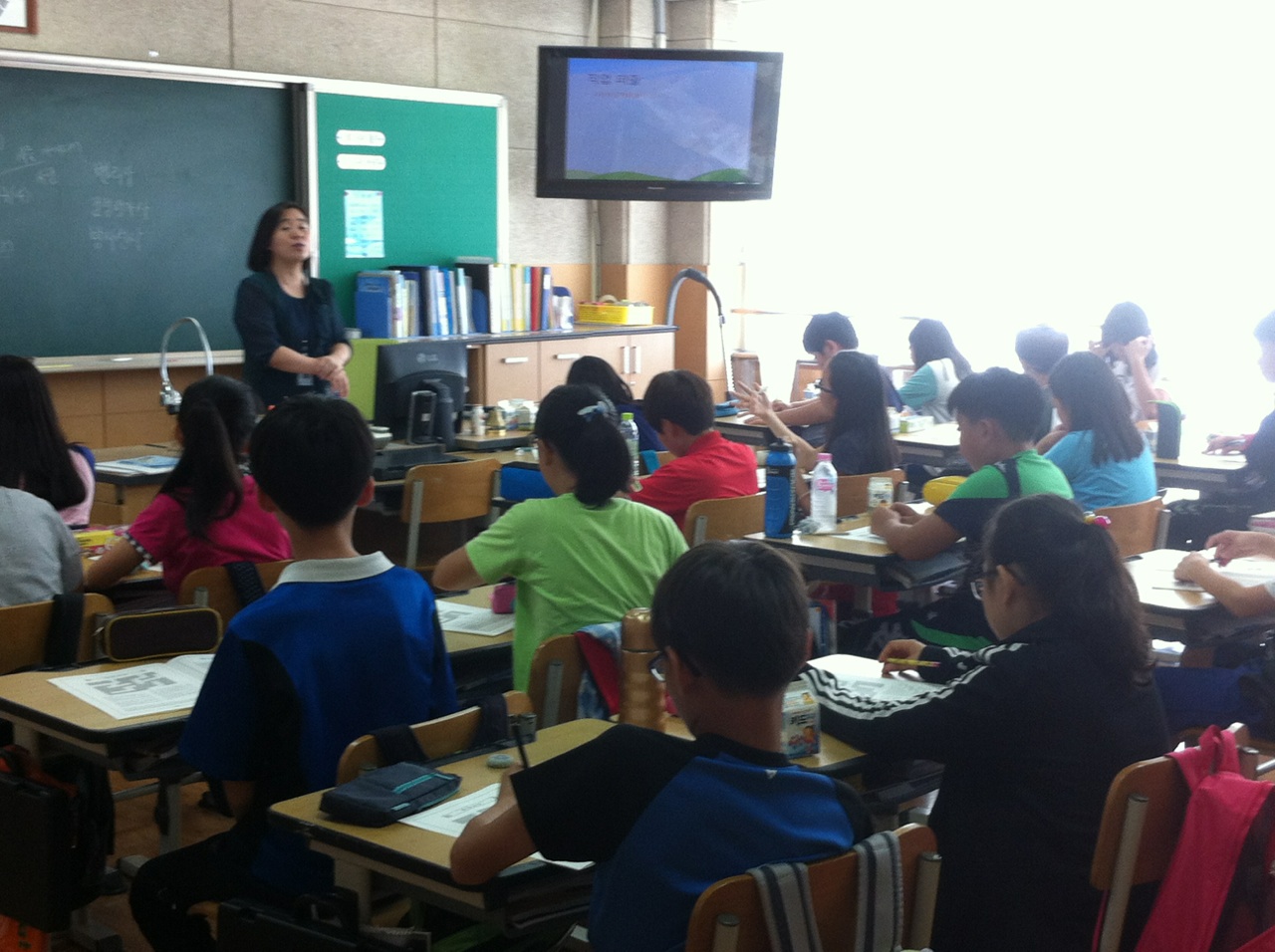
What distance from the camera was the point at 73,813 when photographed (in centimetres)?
248

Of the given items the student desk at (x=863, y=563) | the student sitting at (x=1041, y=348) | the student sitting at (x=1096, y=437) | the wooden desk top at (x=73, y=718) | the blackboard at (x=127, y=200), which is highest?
the blackboard at (x=127, y=200)

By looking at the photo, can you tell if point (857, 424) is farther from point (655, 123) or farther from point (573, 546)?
point (655, 123)

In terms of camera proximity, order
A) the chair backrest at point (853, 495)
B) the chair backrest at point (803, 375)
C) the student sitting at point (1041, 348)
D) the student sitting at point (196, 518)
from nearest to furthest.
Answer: the student sitting at point (196, 518)
the chair backrest at point (853, 495)
the student sitting at point (1041, 348)
the chair backrest at point (803, 375)

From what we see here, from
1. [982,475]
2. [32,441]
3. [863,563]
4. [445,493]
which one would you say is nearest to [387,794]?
[32,441]

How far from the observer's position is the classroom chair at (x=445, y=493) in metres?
5.01

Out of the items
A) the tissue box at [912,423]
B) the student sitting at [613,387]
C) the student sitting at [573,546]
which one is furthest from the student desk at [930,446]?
the student sitting at [573,546]

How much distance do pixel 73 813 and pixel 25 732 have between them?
0.60 ft

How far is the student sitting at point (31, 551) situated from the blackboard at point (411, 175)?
13.4 ft

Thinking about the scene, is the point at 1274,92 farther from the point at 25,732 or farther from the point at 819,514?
the point at 25,732

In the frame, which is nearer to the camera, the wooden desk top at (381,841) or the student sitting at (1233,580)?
the wooden desk top at (381,841)

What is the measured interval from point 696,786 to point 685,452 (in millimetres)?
2859

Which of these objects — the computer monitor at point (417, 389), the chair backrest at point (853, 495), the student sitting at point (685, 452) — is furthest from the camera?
the computer monitor at point (417, 389)

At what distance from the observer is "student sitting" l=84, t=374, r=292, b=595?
3336mm

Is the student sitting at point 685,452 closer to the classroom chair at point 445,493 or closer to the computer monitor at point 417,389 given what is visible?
the classroom chair at point 445,493
